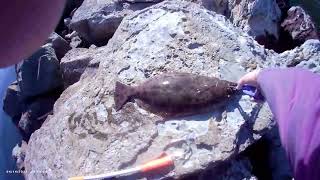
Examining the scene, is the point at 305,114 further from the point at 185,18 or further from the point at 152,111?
the point at 185,18

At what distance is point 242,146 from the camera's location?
327 centimetres

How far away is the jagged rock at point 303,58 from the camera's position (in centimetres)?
385

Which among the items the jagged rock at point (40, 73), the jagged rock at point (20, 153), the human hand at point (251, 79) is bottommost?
the jagged rock at point (20, 153)

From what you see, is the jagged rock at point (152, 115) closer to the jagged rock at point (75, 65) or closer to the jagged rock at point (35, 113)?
the jagged rock at point (75, 65)

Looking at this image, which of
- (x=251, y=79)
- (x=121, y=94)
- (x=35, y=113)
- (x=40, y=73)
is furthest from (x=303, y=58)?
(x=35, y=113)

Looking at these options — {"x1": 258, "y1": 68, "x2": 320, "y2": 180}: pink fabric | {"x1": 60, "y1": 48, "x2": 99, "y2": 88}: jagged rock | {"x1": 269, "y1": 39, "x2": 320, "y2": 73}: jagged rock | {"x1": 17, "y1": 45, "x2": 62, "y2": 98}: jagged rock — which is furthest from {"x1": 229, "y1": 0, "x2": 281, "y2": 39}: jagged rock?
{"x1": 258, "y1": 68, "x2": 320, "y2": 180}: pink fabric

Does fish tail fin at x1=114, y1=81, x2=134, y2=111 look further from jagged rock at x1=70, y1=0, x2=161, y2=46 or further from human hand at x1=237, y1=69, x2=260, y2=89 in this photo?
jagged rock at x1=70, y1=0, x2=161, y2=46

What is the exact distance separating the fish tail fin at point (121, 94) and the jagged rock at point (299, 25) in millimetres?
2532

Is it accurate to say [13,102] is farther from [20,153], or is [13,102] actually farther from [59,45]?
[59,45]

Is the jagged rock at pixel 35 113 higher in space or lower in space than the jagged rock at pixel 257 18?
lower

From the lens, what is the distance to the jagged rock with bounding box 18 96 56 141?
5.30 m

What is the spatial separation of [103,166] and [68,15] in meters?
3.93

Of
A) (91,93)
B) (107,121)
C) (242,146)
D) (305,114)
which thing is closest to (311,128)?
(305,114)

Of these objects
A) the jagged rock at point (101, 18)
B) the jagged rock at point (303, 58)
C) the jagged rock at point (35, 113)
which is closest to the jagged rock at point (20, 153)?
the jagged rock at point (35, 113)
